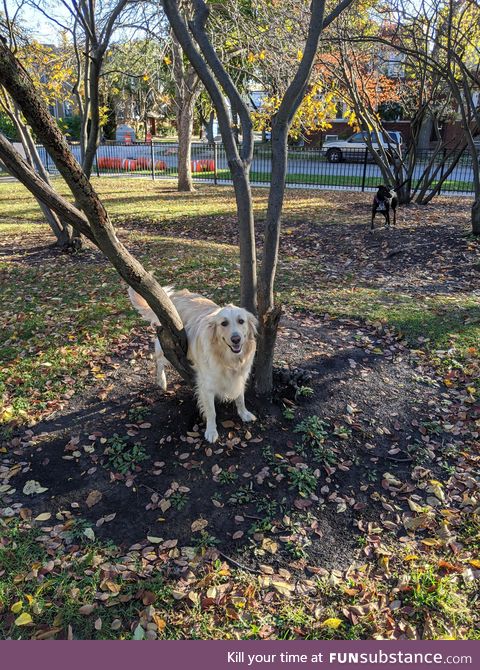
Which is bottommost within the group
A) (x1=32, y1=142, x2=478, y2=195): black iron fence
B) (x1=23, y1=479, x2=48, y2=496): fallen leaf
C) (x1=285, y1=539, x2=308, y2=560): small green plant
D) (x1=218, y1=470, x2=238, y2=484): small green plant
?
(x1=285, y1=539, x2=308, y2=560): small green plant

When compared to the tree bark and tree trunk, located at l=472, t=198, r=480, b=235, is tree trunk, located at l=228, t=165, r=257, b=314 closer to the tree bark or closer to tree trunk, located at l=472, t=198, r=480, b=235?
the tree bark

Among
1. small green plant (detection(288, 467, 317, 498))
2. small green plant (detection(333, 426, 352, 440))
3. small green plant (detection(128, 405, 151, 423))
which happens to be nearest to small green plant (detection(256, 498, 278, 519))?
small green plant (detection(288, 467, 317, 498))

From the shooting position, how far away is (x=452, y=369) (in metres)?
5.18

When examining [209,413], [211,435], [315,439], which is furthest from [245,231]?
[315,439]

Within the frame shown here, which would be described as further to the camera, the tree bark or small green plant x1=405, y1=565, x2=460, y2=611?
small green plant x1=405, y1=565, x2=460, y2=611

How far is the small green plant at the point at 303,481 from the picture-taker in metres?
3.64

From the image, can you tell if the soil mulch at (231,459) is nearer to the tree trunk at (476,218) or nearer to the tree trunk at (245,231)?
the tree trunk at (245,231)

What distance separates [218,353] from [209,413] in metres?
0.61

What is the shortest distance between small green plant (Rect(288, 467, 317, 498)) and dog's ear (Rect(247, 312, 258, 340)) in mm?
1129

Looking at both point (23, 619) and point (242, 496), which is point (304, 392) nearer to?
point (242, 496)

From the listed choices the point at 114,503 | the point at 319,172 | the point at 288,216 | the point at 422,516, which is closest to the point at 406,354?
the point at 422,516

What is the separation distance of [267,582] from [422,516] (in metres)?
1.26

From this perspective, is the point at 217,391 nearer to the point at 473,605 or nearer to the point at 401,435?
the point at 401,435

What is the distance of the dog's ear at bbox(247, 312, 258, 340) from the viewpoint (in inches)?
151
